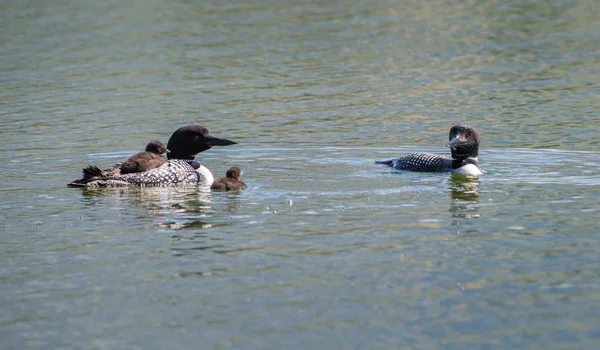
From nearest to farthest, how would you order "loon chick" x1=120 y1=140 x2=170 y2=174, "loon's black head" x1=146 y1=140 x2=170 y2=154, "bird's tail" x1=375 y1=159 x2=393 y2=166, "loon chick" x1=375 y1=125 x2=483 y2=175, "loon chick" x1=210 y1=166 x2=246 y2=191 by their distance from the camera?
"loon chick" x1=210 y1=166 x2=246 y2=191 < "loon chick" x1=120 y1=140 x2=170 y2=174 < "loon's black head" x1=146 y1=140 x2=170 y2=154 < "loon chick" x1=375 y1=125 x2=483 y2=175 < "bird's tail" x1=375 y1=159 x2=393 y2=166

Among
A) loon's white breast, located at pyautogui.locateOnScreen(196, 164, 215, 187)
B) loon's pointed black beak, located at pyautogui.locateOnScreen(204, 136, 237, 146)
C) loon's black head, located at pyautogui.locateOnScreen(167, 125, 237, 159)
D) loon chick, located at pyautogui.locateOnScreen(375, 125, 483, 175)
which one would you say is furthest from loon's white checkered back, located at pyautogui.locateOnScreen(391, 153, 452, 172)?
loon's white breast, located at pyautogui.locateOnScreen(196, 164, 215, 187)

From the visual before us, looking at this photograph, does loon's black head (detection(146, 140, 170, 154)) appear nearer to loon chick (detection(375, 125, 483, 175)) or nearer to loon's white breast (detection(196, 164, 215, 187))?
loon's white breast (detection(196, 164, 215, 187))

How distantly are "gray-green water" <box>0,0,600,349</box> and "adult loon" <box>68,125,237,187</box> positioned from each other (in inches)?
12.8

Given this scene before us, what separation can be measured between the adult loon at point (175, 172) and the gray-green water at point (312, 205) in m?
0.32

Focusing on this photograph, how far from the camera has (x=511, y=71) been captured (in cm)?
2636

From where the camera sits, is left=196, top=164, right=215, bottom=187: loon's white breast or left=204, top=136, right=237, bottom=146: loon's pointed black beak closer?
left=196, top=164, right=215, bottom=187: loon's white breast

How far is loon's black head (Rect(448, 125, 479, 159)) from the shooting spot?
584 inches

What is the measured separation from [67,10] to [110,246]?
110 feet

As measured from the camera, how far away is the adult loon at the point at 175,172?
1357 cm

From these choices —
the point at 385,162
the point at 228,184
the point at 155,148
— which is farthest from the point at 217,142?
the point at 385,162

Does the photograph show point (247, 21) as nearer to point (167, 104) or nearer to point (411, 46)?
point (411, 46)

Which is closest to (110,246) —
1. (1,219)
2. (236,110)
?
(1,219)

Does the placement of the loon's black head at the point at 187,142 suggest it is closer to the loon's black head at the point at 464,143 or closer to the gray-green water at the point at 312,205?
the gray-green water at the point at 312,205

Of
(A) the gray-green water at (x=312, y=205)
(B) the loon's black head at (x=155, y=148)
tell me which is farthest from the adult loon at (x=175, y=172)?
(A) the gray-green water at (x=312, y=205)
